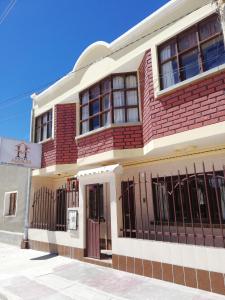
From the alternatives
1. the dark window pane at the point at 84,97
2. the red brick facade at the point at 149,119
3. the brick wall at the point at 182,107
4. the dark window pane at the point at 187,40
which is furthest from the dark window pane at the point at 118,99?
the dark window pane at the point at 187,40

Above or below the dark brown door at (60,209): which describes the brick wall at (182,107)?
above

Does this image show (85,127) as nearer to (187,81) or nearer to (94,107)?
(94,107)

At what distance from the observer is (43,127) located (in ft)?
40.4

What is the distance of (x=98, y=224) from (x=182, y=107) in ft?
14.6

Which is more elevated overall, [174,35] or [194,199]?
[174,35]

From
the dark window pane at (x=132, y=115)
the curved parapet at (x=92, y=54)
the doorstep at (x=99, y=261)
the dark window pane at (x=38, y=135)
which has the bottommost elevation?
the doorstep at (x=99, y=261)

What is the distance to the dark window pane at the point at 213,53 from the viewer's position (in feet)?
21.2

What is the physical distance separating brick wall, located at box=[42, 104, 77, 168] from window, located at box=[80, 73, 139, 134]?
153 centimetres

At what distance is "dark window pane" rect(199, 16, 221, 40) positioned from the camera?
21.4 feet

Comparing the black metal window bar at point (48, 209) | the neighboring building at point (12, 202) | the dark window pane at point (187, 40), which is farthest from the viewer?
the neighboring building at point (12, 202)

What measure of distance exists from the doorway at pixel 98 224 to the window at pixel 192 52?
4.96 meters

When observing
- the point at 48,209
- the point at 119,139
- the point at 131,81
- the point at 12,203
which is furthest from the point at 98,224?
the point at 12,203

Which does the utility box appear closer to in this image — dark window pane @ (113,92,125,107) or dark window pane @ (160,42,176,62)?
dark window pane @ (113,92,125,107)

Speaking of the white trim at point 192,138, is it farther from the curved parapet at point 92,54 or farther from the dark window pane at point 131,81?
the curved parapet at point 92,54
